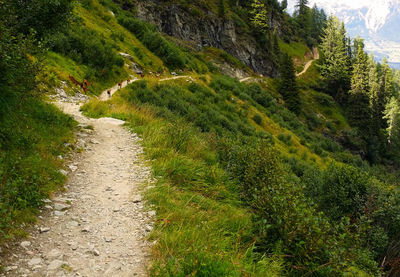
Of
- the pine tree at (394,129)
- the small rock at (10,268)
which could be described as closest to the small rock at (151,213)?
the small rock at (10,268)

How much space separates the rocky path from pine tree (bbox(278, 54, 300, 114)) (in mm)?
53047

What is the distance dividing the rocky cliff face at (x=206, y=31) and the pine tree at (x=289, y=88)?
408 inches

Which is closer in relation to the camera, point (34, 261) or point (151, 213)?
point (34, 261)

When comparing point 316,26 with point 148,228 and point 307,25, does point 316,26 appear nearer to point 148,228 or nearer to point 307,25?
point 307,25

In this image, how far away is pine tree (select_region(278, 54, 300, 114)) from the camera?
5691 centimetres

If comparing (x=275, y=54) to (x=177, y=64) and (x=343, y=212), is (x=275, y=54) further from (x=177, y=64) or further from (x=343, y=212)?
(x=343, y=212)

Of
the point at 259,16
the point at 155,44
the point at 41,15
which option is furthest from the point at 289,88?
the point at 41,15

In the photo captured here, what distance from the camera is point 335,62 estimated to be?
240ft

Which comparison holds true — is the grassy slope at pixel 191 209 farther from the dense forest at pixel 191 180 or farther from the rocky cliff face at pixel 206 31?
the rocky cliff face at pixel 206 31

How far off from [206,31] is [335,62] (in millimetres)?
36580

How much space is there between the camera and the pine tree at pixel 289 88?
56906mm

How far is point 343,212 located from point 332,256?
908 centimetres

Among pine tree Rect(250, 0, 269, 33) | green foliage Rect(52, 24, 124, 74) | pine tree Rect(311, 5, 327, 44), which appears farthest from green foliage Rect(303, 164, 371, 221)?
pine tree Rect(311, 5, 327, 44)

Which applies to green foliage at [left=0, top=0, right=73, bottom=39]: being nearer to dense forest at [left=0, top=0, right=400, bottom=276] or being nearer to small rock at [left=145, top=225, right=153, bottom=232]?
dense forest at [left=0, top=0, right=400, bottom=276]
